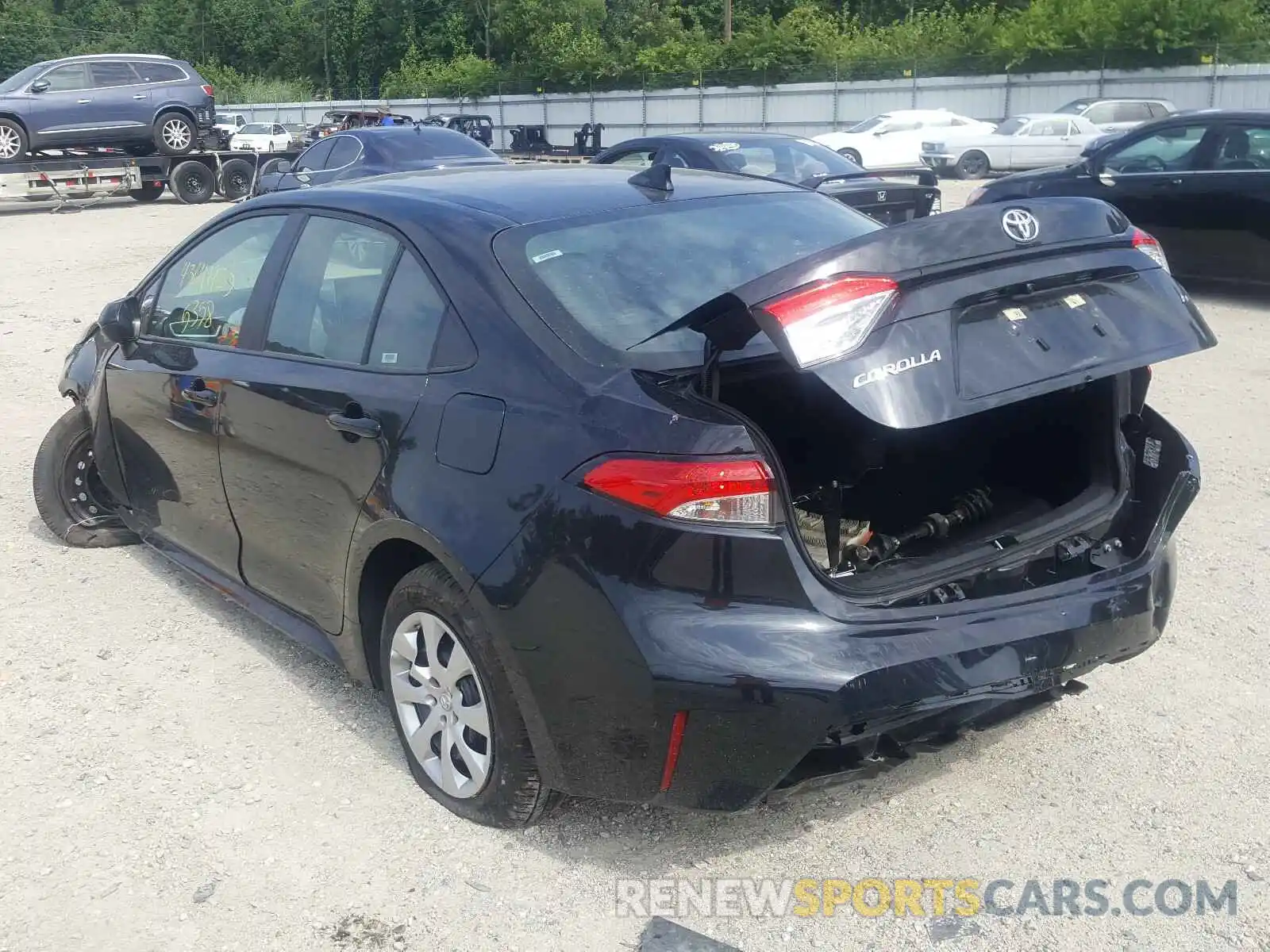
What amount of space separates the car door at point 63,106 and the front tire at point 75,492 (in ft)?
64.2

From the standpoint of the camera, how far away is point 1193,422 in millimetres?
7195

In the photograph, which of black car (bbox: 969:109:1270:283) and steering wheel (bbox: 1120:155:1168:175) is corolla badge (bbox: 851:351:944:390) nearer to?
black car (bbox: 969:109:1270:283)

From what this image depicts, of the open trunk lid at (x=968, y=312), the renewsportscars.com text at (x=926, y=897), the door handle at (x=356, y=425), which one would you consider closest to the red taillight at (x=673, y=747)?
the renewsportscars.com text at (x=926, y=897)

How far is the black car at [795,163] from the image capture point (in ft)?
37.1

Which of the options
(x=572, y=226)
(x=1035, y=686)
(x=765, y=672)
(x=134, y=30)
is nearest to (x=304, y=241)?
(x=572, y=226)

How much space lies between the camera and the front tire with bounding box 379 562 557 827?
310cm

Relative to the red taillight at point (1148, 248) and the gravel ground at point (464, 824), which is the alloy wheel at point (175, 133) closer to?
the gravel ground at point (464, 824)

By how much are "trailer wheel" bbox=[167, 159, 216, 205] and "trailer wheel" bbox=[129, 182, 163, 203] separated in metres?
0.34

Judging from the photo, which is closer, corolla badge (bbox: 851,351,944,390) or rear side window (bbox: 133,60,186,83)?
corolla badge (bbox: 851,351,944,390)

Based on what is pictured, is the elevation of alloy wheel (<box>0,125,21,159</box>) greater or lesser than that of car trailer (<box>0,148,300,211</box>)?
greater

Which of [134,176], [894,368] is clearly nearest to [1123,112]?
[134,176]

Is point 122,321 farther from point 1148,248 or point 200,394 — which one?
point 1148,248

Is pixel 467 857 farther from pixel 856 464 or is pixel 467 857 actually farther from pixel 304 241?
pixel 304 241

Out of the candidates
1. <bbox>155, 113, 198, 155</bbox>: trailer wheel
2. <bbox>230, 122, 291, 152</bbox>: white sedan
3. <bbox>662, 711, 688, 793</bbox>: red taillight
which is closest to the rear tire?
<bbox>155, 113, 198, 155</bbox>: trailer wheel
